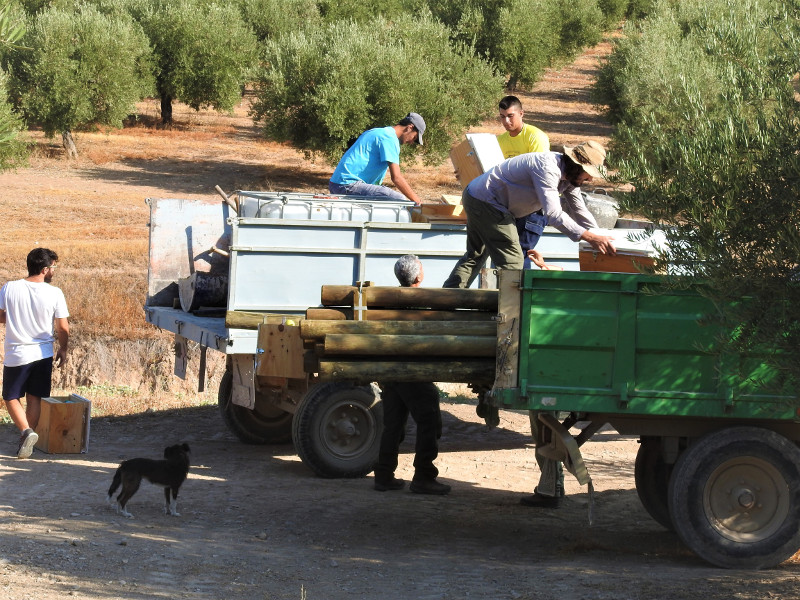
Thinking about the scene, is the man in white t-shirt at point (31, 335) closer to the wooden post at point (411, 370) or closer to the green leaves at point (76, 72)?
the wooden post at point (411, 370)

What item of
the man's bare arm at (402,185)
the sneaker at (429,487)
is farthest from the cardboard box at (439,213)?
the sneaker at (429,487)

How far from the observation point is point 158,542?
6.48m

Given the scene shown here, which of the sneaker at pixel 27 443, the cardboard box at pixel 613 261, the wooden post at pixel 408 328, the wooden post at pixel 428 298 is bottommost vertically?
the sneaker at pixel 27 443

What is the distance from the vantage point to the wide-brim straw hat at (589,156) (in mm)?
7074

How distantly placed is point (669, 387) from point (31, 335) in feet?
18.1

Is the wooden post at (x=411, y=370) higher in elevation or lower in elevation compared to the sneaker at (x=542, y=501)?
higher

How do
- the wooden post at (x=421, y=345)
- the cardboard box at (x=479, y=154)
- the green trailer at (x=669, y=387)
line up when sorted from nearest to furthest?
the green trailer at (x=669, y=387), the wooden post at (x=421, y=345), the cardboard box at (x=479, y=154)

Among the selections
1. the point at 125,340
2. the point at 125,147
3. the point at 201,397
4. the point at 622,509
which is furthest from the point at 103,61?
the point at 622,509

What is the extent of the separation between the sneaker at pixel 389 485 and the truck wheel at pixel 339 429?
1.61 feet

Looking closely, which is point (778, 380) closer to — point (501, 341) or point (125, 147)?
point (501, 341)

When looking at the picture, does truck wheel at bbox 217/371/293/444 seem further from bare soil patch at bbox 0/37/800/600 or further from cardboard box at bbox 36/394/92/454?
cardboard box at bbox 36/394/92/454

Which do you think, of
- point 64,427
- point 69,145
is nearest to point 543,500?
point 64,427

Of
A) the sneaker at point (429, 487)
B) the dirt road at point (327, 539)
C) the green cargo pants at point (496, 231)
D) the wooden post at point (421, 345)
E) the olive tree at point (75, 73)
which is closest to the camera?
the dirt road at point (327, 539)

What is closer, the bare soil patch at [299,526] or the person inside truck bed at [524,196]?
the bare soil patch at [299,526]
